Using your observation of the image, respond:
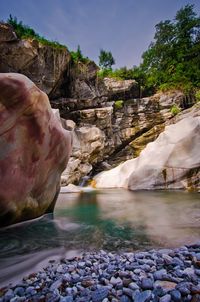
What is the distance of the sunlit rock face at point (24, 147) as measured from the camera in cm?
385

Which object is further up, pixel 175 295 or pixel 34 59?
pixel 34 59

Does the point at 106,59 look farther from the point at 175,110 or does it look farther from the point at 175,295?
the point at 175,295

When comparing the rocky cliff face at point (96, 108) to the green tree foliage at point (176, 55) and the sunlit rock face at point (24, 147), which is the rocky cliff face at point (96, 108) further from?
the sunlit rock face at point (24, 147)

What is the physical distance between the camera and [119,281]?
6.09 ft

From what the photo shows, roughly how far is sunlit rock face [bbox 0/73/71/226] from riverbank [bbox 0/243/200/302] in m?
2.13

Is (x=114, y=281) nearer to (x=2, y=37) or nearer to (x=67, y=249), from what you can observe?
(x=67, y=249)

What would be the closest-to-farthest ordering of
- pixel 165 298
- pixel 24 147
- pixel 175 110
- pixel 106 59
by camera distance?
pixel 165 298
pixel 24 147
pixel 175 110
pixel 106 59

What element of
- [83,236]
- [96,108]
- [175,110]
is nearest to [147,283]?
[83,236]

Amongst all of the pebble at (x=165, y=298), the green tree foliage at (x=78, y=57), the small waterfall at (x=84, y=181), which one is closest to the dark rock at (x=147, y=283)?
the pebble at (x=165, y=298)

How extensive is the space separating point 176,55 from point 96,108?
10009mm

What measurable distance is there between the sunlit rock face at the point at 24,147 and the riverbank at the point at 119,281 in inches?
84.0

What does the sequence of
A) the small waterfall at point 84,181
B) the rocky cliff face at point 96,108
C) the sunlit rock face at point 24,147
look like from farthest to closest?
A: the rocky cliff face at point 96,108, the small waterfall at point 84,181, the sunlit rock face at point 24,147

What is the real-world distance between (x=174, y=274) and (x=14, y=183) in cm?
323

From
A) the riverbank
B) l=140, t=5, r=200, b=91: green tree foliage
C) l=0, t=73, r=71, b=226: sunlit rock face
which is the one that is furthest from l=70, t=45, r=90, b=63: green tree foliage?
the riverbank
